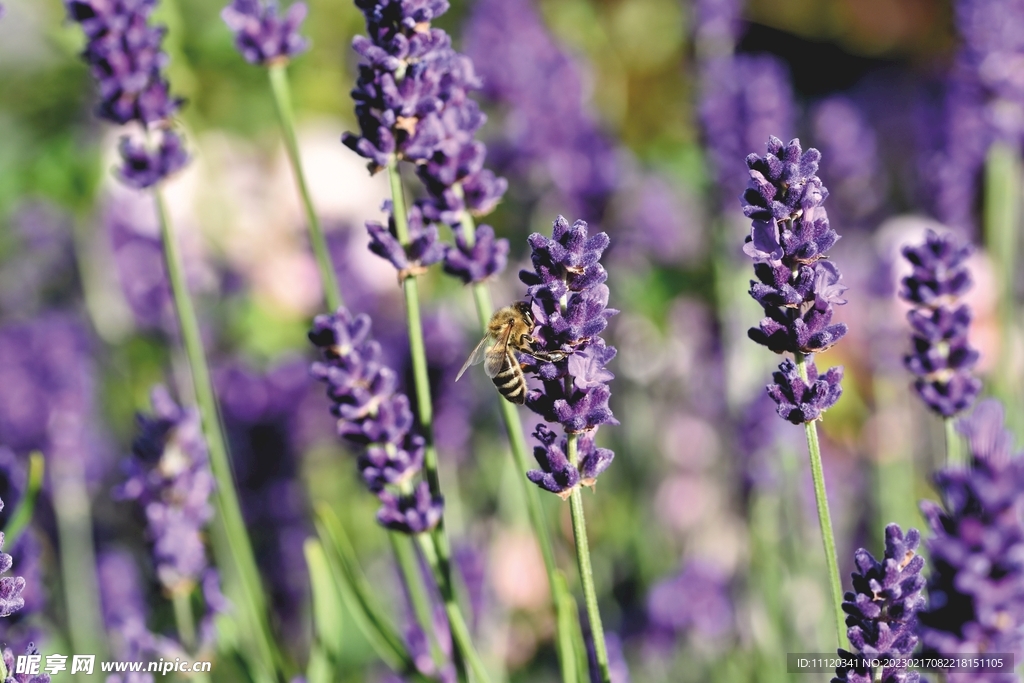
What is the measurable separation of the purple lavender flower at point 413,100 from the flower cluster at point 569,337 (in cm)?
23

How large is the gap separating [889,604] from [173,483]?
978 millimetres

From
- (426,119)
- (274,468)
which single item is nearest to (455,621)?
(426,119)

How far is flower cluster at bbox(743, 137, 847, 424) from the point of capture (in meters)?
0.81

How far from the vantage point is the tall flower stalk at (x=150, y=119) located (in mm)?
1168

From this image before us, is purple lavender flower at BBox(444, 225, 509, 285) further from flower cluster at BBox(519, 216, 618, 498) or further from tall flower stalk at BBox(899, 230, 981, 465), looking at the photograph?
tall flower stalk at BBox(899, 230, 981, 465)

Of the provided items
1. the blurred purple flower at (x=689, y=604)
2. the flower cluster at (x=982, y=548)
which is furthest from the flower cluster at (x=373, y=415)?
the blurred purple flower at (x=689, y=604)

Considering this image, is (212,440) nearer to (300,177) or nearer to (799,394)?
(300,177)

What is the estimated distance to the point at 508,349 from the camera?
4.24 ft

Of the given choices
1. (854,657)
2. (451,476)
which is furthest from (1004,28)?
(854,657)

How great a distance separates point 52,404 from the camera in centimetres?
217

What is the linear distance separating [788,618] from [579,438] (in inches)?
47.6

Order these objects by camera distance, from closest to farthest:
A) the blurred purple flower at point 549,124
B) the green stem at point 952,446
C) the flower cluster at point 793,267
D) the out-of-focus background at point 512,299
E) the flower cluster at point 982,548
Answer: the flower cluster at point 982,548
the flower cluster at point 793,267
the green stem at point 952,446
the out-of-focus background at point 512,299
the blurred purple flower at point 549,124

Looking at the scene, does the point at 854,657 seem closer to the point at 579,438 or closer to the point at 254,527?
the point at 579,438

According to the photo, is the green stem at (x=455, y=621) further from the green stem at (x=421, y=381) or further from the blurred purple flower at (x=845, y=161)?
the blurred purple flower at (x=845, y=161)
